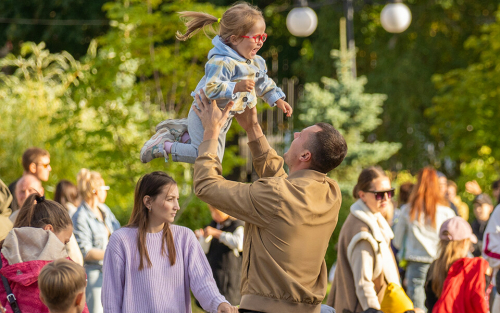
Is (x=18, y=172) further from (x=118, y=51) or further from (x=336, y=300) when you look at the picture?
(x=336, y=300)

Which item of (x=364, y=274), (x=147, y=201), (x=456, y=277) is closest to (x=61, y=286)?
(x=147, y=201)

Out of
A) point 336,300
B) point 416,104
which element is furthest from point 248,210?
point 416,104

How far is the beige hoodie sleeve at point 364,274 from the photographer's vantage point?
4711mm

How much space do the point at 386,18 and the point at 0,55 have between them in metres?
15.8

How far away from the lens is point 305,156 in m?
3.29

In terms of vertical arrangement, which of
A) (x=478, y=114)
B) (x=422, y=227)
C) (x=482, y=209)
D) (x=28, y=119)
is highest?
(x=478, y=114)

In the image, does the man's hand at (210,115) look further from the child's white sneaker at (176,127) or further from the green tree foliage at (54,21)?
the green tree foliage at (54,21)

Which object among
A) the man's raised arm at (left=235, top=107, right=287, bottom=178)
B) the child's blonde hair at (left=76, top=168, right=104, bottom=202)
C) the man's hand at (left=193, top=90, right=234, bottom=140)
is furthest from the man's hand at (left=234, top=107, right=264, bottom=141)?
the child's blonde hair at (left=76, top=168, right=104, bottom=202)

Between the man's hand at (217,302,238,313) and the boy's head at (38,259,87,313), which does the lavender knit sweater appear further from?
the boy's head at (38,259,87,313)

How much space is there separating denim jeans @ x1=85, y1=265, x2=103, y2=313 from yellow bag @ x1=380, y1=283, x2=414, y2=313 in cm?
266

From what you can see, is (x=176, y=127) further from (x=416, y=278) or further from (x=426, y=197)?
(x=416, y=278)

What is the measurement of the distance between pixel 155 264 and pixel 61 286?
27.5 inches

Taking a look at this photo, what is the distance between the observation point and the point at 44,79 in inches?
626

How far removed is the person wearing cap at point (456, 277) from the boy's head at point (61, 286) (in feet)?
10.6
